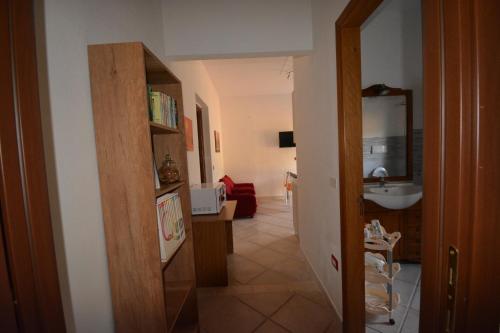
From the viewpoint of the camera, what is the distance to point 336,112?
1.53m

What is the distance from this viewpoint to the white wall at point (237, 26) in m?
1.86

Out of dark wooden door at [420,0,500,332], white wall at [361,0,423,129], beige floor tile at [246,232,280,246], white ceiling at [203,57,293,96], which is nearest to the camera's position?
dark wooden door at [420,0,500,332]

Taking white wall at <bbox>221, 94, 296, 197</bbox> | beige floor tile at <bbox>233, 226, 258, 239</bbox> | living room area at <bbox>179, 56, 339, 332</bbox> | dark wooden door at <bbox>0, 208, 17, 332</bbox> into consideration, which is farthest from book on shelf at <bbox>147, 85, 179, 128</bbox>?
white wall at <bbox>221, 94, 296, 197</bbox>

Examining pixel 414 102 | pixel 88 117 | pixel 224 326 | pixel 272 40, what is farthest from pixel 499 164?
pixel 414 102

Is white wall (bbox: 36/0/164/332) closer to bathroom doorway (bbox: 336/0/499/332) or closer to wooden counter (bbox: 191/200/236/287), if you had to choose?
wooden counter (bbox: 191/200/236/287)

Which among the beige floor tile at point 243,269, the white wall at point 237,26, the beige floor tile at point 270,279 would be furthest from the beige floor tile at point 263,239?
the white wall at point 237,26

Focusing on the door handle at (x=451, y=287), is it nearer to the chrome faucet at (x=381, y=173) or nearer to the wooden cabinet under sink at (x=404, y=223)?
the wooden cabinet under sink at (x=404, y=223)

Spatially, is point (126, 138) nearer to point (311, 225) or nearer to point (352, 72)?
point (352, 72)

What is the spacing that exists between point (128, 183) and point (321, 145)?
1481mm

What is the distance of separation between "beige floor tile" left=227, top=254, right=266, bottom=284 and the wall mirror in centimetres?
169

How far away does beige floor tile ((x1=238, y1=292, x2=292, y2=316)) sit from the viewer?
1882 millimetres

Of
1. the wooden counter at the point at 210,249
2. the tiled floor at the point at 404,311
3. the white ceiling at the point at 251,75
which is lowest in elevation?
the tiled floor at the point at 404,311

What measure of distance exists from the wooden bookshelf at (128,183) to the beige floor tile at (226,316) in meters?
0.77

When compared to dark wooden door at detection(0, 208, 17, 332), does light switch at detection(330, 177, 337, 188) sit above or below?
above
